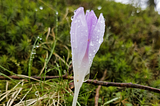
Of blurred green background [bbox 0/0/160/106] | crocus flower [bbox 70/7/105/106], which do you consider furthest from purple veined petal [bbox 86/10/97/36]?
blurred green background [bbox 0/0/160/106]

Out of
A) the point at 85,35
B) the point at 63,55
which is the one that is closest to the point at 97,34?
the point at 85,35

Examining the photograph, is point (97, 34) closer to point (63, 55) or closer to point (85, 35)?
point (85, 35)

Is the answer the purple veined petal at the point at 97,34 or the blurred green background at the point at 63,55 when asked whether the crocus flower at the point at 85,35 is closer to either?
the purple veined petal at the point at 97,34

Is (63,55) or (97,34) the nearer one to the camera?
(97,34)

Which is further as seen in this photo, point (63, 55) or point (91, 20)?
point (63, 55)

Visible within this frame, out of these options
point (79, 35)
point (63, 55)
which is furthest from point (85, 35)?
point (63, 55)

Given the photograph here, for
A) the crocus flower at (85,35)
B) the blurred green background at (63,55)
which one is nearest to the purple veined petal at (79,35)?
the crocus flower at (85,35)

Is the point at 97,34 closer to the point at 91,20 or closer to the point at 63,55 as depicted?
the point at 91,20

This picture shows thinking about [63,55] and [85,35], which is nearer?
[85,35]

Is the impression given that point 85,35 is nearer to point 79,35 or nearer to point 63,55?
point 79,35
